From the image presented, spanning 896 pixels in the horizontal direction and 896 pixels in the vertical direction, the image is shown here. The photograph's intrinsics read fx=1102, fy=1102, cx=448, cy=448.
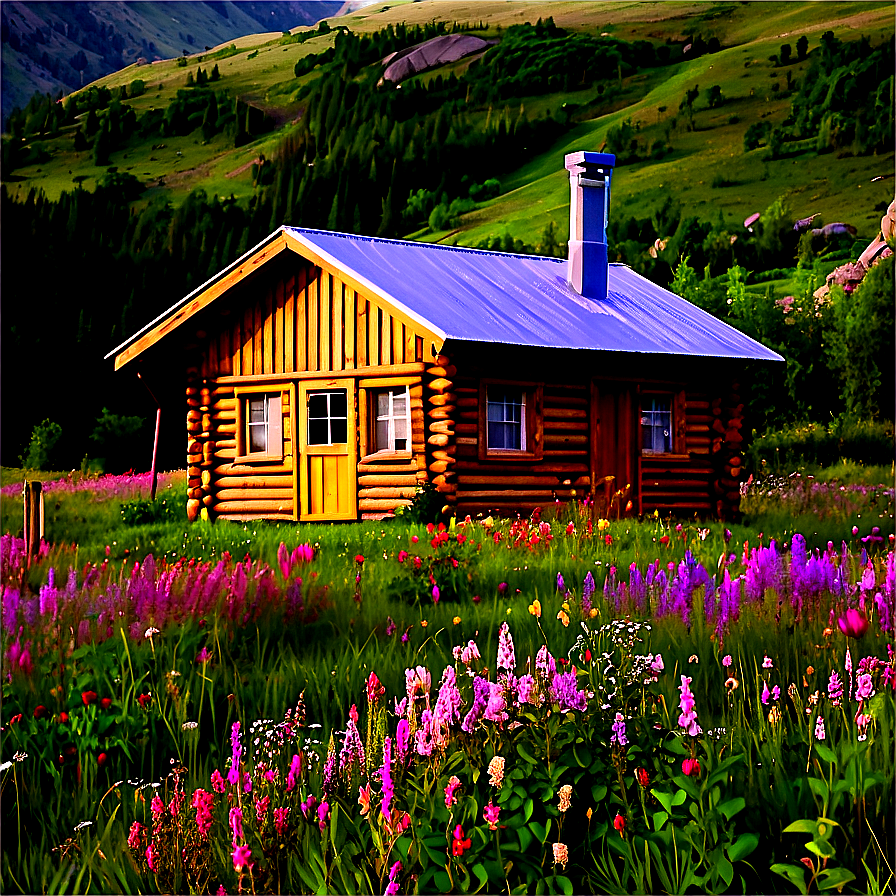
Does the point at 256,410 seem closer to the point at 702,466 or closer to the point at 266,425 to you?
the point at 266,425

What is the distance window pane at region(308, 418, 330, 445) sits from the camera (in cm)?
1941

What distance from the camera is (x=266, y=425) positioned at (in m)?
20.2

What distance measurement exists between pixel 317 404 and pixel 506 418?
11.2 ft

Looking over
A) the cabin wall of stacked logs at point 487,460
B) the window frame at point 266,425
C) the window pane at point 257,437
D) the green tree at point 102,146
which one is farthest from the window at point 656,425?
the green tree at point 102,146

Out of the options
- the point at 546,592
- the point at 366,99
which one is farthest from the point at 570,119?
the point at 546,592

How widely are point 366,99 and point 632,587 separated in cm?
4341

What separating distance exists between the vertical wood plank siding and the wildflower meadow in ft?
32.7

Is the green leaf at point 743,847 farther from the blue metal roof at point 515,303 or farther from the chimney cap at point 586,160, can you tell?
the chimney cap at point 586,160

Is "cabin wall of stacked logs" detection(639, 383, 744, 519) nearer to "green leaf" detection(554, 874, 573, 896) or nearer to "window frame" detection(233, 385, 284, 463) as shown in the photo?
"window frame" detection(233, 385, 284, 463)

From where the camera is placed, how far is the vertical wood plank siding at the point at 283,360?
18359 millimetres

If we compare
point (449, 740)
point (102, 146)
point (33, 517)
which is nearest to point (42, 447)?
point (33, 517)

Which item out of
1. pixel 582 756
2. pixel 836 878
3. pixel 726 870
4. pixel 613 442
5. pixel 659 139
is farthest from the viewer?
pixel 659 139

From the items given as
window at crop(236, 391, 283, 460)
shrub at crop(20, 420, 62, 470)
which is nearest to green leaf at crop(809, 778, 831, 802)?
window at crop(236, 391, 283, 460)

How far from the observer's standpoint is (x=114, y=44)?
3447 centimetres
